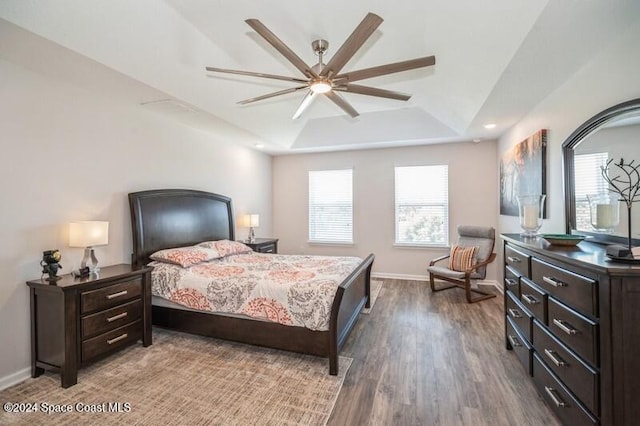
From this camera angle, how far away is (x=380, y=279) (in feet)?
18.4

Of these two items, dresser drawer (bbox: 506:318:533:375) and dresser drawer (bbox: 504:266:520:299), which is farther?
dresser drawer (bbox: 504:266:520:299)

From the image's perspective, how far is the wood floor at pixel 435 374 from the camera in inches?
76.7

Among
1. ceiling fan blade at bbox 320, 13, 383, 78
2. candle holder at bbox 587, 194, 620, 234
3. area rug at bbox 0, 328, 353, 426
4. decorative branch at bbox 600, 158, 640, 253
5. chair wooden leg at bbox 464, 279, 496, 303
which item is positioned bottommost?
area rug at bbox 0, 328, 353, 426

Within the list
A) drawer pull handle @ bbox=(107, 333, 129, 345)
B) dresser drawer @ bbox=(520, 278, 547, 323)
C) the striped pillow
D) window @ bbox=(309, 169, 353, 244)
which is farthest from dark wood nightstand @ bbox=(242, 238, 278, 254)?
dresser drawer @ bbox=(520, 278, 547, 323)

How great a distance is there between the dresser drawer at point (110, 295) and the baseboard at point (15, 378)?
72 centimetres

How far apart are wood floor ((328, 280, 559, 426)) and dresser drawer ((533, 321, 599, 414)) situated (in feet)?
1.35

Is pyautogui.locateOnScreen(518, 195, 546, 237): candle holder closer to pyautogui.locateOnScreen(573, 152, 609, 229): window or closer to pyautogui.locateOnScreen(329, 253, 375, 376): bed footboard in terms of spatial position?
pyautogui.locateOnScreen(573, 152, 609, 229): window

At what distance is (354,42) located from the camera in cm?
190

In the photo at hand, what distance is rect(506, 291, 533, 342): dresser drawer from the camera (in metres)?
2.24

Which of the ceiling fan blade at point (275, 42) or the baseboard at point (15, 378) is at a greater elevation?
the ceiling fan blade at point (275, 42)

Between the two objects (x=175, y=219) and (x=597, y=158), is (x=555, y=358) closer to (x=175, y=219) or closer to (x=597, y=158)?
(x=597, y=158)

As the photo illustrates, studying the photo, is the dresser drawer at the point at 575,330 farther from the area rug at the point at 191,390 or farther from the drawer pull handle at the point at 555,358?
the area rug at the point at 191,390

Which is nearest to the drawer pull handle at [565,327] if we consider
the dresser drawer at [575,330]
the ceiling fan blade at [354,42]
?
the dresser drawer at [575,330]

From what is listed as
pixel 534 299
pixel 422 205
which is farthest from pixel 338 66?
pixel 422 205
